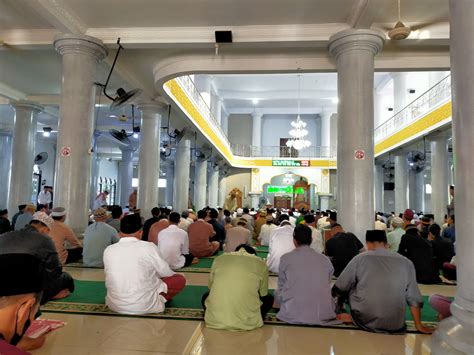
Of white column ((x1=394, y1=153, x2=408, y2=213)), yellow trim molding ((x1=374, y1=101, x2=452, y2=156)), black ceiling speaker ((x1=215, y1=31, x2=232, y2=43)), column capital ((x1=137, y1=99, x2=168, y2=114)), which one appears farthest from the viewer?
white column ((x1=394, y1=153, x2=408, y2=213))

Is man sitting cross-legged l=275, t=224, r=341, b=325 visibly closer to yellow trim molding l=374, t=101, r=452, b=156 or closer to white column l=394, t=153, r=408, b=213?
yellow trim molding l=374, t=101, r=452, b=156

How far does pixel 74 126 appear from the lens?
18.8 ft

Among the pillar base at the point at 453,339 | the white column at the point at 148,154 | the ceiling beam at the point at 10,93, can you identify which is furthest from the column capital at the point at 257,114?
the pillar base at the point at 453,339

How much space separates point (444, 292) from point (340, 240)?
134 centimetres

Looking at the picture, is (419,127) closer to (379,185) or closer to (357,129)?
(357,129)

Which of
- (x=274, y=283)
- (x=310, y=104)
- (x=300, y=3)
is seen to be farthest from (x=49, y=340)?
(x=310, y=104)

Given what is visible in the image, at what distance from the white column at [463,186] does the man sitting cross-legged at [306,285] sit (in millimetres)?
934

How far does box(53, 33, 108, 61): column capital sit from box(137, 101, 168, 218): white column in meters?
3.41

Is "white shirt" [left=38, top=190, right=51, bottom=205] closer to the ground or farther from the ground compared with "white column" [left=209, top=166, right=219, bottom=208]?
closer to the ground

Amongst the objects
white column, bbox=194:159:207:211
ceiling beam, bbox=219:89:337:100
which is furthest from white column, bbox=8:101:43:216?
ceiling beam, bbox=219:89:337:100

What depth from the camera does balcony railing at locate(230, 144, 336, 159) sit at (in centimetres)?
2211

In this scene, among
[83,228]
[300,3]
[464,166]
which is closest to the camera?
[464,166]

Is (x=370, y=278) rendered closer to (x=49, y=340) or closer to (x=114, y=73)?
(x=49, y=340)

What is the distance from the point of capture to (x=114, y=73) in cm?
777
